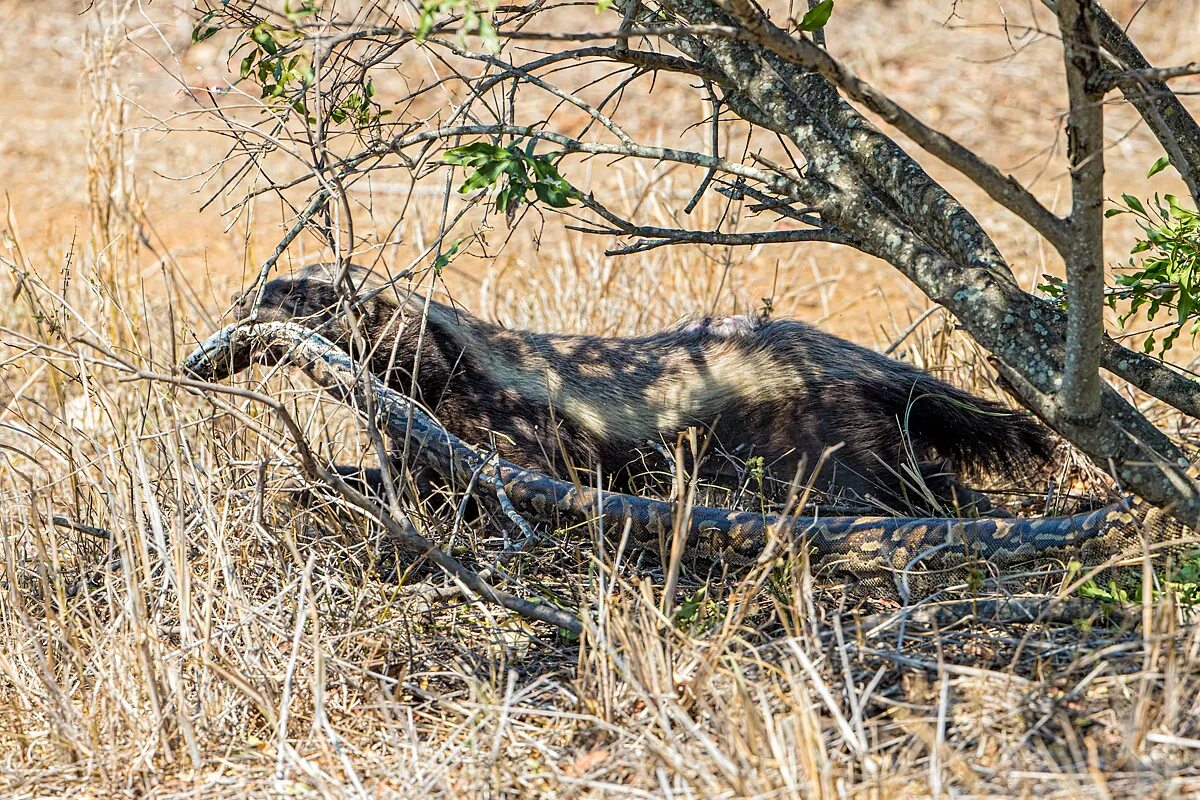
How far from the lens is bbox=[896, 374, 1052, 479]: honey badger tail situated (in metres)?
4.95

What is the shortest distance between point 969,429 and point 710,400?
3.33 feet

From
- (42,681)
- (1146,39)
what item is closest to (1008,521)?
(42,681)

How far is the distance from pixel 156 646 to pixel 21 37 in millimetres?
13008

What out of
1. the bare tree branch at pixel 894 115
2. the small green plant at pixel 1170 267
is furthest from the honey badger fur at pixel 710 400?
the bare tree branch at pixel 894 115

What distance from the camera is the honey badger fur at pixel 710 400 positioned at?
4.92 meters

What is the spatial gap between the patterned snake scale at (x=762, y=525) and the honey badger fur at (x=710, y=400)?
651 mm

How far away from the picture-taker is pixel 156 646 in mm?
3088

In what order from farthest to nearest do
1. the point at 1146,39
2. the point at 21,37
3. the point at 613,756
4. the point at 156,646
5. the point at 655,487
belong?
the point at 21,37, the point at 1146,39, the point at 655,487, the point at 156,646, the point at 613,756

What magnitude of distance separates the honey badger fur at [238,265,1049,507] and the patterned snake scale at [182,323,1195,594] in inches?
25.6

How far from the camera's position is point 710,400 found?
199 inches

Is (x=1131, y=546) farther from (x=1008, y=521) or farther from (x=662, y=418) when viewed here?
(x=662, y=418)

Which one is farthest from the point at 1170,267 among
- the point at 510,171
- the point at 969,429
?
the point at 510,171

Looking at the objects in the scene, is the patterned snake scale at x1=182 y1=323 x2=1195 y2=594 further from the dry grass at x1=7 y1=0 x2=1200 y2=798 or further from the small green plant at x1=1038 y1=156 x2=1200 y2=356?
the small green plant at x1=1038 y1=156 x2=1200 y2=356

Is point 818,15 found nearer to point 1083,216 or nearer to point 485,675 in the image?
point 1083,216
